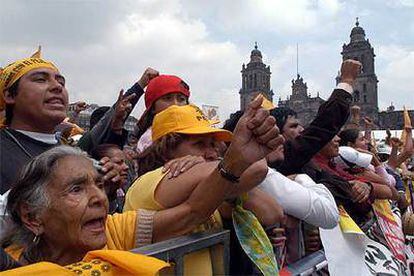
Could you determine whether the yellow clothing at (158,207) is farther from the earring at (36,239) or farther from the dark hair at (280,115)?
the dark hair at (280,115)

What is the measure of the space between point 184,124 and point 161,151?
0.17 meters

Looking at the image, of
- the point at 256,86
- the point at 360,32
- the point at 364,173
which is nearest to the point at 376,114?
the point at 360,32

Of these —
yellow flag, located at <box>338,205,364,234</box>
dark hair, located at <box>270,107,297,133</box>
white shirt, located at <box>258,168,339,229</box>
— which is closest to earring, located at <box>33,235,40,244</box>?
white shirt, located at <box>258,168,339,229</box>

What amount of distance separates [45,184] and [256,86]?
8652cm

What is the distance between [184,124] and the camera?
6.99 feet

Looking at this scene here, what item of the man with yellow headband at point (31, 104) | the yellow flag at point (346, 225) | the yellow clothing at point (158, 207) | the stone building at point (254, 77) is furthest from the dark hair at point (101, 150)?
the stone building at point (254, 77)

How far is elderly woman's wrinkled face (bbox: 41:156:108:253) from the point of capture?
4.87 feet

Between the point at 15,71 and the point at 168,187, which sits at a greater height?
the point at 15,71

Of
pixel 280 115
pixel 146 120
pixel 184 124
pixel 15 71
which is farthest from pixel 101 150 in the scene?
pixel 280 115

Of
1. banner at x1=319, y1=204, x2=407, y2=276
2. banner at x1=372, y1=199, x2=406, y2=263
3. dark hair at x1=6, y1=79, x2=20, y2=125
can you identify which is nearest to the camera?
dark hair at x1=6, y1=79, x2=20, y2=125

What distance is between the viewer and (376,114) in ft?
246

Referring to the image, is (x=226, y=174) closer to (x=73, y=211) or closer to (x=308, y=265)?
(x=73, y=211)

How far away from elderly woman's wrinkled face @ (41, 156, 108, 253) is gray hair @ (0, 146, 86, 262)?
0.02m

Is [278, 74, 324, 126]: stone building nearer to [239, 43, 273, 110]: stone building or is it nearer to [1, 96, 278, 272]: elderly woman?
[239, 43, 273, 110]: stone building
